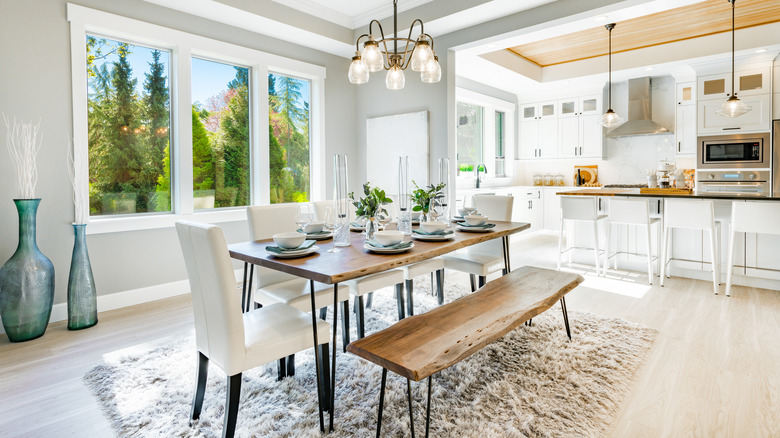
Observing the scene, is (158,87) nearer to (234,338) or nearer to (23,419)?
(23,419)

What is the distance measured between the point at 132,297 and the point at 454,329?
9.93 ft

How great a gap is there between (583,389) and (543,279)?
75cm

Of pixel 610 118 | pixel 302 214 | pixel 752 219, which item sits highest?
pixel 610 118

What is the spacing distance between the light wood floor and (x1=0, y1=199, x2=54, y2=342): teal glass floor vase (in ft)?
0.35

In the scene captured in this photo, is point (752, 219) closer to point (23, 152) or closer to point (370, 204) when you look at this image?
point (370, 204)

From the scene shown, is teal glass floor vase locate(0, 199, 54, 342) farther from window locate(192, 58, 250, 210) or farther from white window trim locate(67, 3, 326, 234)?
window locate(192, 58, 250, 210)

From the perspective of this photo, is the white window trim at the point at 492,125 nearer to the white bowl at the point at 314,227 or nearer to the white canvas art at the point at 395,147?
the white canvas art at the point at 395,147

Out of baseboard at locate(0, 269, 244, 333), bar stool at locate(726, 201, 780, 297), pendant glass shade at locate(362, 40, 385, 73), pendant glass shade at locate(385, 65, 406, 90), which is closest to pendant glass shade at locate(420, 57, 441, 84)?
pendant glass shade at locate(385, 65, 406, 90)

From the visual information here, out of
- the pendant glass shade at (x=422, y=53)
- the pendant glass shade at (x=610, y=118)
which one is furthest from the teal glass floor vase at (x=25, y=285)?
the pendant glass shade at (x=610, y=118)

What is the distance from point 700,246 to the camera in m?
4.29

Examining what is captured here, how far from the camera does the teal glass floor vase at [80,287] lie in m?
3.03

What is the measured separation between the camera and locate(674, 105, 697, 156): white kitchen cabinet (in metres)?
6.17

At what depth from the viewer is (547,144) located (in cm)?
770

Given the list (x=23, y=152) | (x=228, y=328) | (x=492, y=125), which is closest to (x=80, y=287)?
(x=23, y=152)
